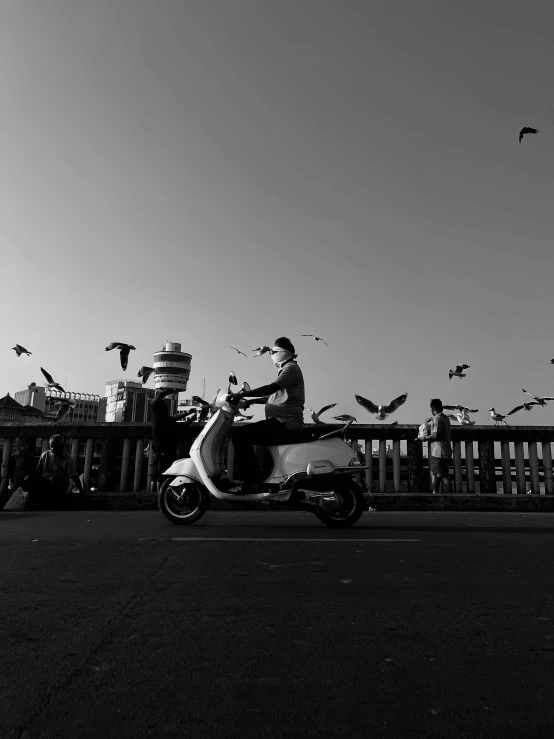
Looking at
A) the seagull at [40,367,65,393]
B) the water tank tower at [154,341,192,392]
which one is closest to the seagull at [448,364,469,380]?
the seagull at [40,367,65,393]

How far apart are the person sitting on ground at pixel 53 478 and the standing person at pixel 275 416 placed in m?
4.10

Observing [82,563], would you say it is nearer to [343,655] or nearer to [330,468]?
[343,655]

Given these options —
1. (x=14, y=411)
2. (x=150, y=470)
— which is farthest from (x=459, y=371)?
(x=14, y=411)

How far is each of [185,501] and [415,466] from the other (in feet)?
19.0

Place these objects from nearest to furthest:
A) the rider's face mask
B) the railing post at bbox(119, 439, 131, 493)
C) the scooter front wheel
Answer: the scooter front wheel
the rider's face mask
the railing post at bbox(119, 439, 131, 493)

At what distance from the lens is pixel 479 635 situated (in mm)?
2551

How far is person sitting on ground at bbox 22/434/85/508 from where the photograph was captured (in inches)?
384

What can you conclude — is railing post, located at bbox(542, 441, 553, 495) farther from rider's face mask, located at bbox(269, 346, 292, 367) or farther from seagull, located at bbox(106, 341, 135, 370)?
seagull, located at bbox(106, 341, 135, 370)

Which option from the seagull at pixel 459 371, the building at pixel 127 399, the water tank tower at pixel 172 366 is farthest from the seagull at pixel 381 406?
the building at pixel 127 399

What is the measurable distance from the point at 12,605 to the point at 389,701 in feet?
6.19

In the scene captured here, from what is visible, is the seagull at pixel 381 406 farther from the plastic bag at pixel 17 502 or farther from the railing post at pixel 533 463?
the plastic bag at pixel 17 502

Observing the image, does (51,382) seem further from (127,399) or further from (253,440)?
(127,399)

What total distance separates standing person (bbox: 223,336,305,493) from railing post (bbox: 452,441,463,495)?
201 inches

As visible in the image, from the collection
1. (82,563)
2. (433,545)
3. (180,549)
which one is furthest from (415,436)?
(82,563)
